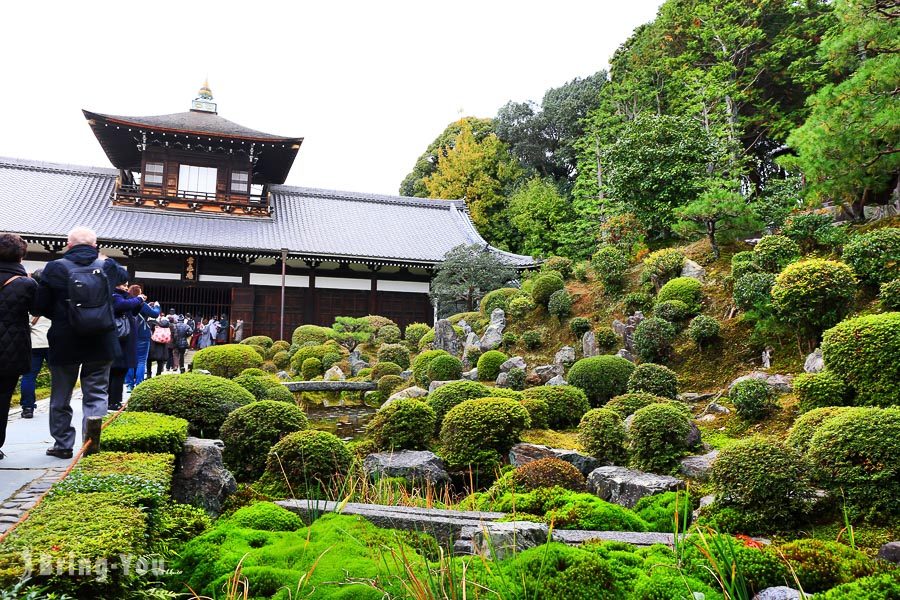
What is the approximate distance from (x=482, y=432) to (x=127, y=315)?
4.30 m

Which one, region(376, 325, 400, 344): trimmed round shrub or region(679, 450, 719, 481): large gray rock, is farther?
region(376, 325, 400, 344): trimmed round shrub

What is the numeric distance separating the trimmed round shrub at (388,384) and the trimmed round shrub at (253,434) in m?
6.69

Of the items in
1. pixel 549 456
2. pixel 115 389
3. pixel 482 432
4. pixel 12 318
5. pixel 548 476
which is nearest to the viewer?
pixel 12 318

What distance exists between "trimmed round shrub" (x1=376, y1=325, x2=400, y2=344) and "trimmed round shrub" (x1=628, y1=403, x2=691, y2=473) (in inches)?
466

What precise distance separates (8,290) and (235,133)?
19904 mm

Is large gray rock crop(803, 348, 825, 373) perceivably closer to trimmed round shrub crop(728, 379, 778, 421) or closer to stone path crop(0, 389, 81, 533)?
trimmed round shrub crop(728, 379, 778, 421)

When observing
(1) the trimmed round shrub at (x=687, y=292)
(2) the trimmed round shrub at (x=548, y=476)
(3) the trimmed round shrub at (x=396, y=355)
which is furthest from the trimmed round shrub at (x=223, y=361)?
(2) the trimmed round shrub at (x=548, y=476)

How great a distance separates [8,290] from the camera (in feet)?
13.8

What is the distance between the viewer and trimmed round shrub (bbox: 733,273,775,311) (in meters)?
8.54

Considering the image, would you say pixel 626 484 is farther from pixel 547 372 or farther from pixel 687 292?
pixel 687 292

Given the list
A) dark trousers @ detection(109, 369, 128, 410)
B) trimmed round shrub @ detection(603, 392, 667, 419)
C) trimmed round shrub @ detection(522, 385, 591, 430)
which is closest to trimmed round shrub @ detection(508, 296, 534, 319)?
trimmed round shrub @ detection(522, 385, 591, 430)

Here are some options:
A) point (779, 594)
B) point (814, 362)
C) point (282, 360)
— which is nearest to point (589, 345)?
point (814, 362)

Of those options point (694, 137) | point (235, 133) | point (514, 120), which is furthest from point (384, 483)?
point (514, 120)

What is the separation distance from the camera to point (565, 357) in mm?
11328
